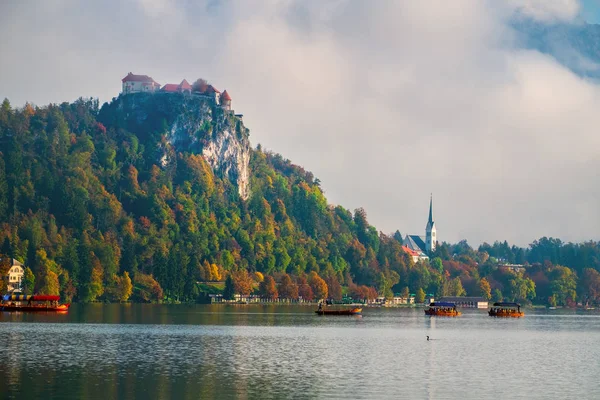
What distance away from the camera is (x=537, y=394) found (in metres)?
75.6

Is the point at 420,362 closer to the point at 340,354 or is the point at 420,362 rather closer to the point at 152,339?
the point at 340,354

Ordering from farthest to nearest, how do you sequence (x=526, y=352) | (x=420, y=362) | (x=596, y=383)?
(x=526, y=352) → (x=420, y=362) → (x=596, y=383)

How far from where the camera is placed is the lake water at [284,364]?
245 ft

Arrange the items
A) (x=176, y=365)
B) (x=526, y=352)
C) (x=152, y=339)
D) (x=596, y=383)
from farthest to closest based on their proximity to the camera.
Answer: (x=152, y=339) → (x=526, y=352) → (x=176, y=365) → (x=596, y=383)

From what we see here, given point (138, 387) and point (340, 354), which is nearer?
point (138, 387)

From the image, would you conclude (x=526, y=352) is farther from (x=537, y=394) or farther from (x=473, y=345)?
(x=537, y=394)

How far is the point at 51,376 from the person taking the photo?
80062 millimetres

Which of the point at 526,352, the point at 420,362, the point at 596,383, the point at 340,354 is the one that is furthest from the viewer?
the point at 526,352

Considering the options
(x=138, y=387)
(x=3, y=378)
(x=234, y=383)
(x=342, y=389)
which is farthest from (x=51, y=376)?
(x=342, y=389)

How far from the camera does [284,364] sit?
3679 inches

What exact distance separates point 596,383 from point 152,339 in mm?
57040

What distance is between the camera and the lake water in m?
74.8

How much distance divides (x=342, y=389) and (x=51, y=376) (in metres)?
22.2

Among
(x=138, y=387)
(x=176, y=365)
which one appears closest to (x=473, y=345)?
(x=176, y=365)
